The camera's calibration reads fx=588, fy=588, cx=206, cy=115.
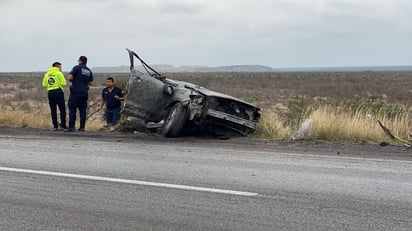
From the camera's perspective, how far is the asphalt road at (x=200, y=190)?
17.4 ft

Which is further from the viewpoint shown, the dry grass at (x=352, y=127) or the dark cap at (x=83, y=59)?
the dark cap at (x=83, y=59)

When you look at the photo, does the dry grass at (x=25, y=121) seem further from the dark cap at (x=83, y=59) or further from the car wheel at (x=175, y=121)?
the car wheel at (x=175, y=121)

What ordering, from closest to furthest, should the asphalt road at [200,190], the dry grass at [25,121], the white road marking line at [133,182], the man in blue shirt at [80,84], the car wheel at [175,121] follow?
the asphalt road at [200,190], the white road marking line at [133,182], the car wheel at [175,121], the man in blue shirt at [80,84], the dry grass at [25,121]

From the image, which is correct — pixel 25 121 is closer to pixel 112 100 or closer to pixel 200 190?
pixel 112 100

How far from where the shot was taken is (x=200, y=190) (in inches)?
259

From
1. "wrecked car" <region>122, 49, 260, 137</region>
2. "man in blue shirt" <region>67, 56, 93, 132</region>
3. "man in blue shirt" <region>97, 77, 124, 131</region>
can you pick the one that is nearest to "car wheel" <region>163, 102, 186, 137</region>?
"wrecked car" <region>122, 49, 260, 137</region>

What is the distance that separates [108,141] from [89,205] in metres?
6.04

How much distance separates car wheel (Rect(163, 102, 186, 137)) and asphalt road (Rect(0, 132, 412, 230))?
1.61m

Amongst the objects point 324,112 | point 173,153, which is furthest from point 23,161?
point 324,112

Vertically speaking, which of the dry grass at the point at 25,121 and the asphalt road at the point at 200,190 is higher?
the asphalt road at the point at 200,190

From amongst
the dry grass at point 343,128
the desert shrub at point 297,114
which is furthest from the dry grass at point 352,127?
the desert shrub at point 297,114

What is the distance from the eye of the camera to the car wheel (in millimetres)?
11812

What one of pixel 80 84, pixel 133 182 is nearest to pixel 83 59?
pixel 80 84

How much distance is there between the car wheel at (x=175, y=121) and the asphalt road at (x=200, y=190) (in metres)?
1.61
